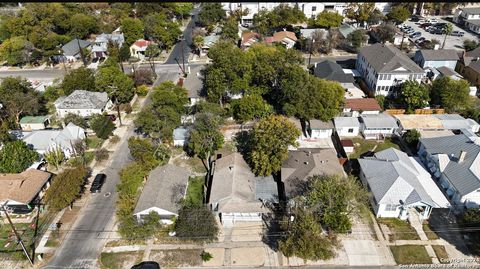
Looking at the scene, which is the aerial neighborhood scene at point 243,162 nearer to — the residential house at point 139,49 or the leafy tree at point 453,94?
the leafy tree at point 453,94

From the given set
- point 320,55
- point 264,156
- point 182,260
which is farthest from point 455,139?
point 320,55

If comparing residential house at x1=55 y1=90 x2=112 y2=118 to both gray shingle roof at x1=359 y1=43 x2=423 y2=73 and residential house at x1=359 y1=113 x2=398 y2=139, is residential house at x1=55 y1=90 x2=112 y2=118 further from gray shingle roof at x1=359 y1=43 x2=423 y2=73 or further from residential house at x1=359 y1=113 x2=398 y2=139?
gray shingle roof at x1=359 y1=43 x2=423 y2=73

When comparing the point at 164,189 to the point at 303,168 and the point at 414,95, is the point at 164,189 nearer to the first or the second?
the point at 303,168

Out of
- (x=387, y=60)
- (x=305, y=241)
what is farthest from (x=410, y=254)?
(x=387, y=60)

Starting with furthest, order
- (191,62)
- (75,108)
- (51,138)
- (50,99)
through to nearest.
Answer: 1. (191,62)
2. (50,99)
3. (75,108)
4. (51,138)

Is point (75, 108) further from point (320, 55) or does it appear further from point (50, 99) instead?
point (320, 55)

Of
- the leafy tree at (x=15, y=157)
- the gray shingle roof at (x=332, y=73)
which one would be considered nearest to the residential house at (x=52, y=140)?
the leafy tree at (x=15, y=157)
